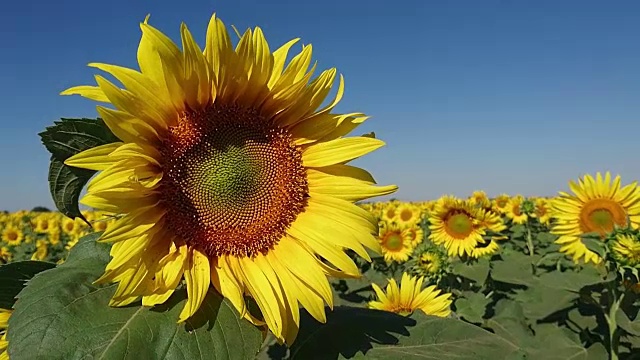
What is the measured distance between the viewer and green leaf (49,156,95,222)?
1.77 meters

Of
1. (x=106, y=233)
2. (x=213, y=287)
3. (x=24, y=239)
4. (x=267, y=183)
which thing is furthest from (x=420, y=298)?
(x=24, y=239)

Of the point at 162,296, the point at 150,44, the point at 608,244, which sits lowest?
the point at 162,296

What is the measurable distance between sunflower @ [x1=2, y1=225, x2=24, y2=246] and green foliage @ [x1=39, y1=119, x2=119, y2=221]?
15.2 m

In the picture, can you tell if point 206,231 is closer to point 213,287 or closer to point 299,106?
point 213,287

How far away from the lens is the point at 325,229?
6.51ft

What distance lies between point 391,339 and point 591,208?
20.0 feet

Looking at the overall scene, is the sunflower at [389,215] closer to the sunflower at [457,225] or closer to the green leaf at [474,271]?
the sunflower at [457,225]

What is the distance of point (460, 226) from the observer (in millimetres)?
8258

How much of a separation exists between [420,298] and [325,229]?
97.7 inches

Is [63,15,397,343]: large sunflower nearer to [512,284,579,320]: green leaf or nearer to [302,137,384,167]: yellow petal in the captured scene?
[302,137,384,167]: yellow petal

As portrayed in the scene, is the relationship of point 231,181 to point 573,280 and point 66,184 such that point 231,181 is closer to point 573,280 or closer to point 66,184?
point 66,184

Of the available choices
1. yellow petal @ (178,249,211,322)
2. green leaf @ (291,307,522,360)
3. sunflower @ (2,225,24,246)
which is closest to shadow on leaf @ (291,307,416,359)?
green leaf @ (291,307,522,360)

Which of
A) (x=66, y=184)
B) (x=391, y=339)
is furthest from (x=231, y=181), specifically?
(x=391, y=339)

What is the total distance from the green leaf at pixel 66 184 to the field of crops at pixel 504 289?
0.12m
